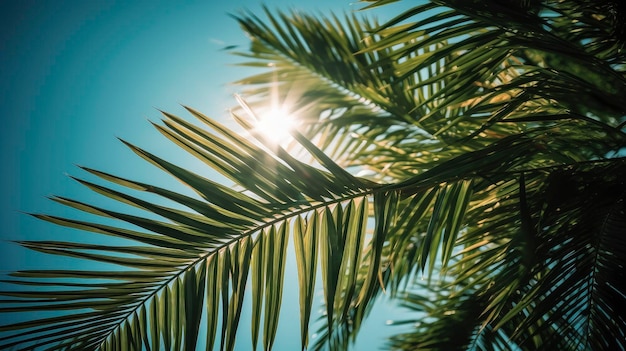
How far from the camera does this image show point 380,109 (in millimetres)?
1455

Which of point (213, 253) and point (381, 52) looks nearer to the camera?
point (213, 253)

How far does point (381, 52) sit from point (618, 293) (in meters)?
1.02

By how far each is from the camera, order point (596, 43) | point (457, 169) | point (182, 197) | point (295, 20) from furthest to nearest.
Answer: point (295, 20)
point (596, 43)
point (457, 169)
point (182, 197)

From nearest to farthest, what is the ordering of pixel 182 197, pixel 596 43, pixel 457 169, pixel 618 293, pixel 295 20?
pixel 182 197
pixel 457 169
pixel 618 293
pixel 596 43
pixel 295 20

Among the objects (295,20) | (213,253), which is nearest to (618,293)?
(213,253)

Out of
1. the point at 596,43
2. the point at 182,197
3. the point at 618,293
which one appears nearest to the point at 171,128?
the point at 182,197

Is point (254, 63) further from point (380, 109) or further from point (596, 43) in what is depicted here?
point (596, 43)

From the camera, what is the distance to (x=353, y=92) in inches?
56.9

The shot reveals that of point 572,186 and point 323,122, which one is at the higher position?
point 323,122

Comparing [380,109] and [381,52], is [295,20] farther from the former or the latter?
[380,109]

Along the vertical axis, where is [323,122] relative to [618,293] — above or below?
above

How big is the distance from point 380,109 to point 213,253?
3.34 feet

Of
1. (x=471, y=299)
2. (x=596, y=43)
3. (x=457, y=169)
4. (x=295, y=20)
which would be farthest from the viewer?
(x=295, y=20)

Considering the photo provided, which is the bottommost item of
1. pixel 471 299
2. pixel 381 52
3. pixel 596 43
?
pixel 471 299
